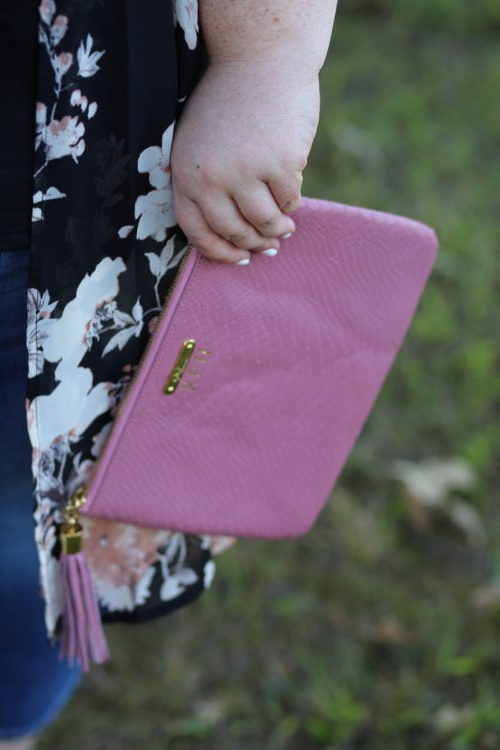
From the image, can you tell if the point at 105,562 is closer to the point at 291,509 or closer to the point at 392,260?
the point at 291,509

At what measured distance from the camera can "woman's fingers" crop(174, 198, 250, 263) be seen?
0.76 m

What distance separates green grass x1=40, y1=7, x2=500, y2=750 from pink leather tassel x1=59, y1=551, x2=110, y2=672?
49 centimetres

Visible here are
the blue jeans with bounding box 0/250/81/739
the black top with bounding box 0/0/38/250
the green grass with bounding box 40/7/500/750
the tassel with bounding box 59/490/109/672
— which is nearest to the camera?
the black top with bounding box 0/0/38/250

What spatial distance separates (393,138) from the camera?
2.90 metres

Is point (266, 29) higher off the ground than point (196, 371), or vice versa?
point (266, 29)

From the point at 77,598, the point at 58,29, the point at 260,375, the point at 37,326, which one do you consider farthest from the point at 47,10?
the point at 77,598

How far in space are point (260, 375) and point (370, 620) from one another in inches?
30.7

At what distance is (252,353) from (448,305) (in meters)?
1.46

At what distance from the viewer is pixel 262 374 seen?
915mm

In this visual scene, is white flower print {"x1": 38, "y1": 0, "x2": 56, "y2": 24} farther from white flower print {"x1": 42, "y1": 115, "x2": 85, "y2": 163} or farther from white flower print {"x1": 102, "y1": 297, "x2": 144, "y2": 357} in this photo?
white flower print {"x1": 102, "y1": 297, "x2": 144, "y2": 357}

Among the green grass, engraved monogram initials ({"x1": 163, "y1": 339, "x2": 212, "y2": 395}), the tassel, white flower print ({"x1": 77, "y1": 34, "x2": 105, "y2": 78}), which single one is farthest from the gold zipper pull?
the green grass

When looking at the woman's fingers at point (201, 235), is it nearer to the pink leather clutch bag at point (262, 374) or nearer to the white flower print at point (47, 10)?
the pink leather clutch bag at point (262, 374)

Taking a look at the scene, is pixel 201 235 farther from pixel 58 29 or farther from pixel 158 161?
pixel 58 29

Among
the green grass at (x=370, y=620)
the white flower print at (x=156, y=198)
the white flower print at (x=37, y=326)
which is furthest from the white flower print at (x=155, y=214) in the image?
the green grass at (x=370, y=620)
